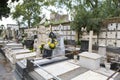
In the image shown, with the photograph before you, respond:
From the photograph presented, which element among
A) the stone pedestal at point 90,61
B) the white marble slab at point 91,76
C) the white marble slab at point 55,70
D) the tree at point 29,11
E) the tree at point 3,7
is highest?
the tree at point 29,11

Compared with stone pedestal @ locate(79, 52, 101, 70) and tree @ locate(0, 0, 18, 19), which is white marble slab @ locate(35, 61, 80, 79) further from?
tree @ locate(0, 0, 18, 19)

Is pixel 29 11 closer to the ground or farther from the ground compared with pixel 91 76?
farther from the ground

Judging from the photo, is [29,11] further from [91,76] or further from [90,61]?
[91,76]

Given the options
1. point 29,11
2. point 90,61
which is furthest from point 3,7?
point 29,11

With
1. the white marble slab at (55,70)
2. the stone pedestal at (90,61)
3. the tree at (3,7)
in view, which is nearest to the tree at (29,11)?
the tree at (3,7)

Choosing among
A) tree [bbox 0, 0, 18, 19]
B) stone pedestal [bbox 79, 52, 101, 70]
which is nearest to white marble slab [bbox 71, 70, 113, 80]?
stone pedestal [bbox 79, 52, 101, 70]

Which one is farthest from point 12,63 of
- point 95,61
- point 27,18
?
point 27,18

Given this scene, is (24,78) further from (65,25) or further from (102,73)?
(65,25)

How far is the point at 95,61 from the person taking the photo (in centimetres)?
427

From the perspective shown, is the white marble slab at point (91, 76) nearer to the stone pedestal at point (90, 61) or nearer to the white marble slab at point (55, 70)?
the stone pedestal at point (90, 61)

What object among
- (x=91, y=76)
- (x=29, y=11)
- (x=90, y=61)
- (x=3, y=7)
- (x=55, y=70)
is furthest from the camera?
(x=29, y=11)

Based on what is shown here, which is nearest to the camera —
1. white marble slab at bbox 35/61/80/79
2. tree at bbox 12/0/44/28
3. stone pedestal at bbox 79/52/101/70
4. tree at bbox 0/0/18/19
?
white marble slab at bbox 35/61/80/79

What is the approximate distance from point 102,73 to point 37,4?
72.9 feet

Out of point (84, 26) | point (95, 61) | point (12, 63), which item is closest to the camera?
point (95, 61)
